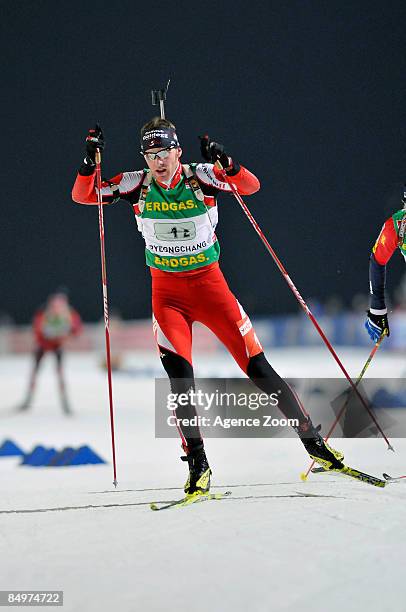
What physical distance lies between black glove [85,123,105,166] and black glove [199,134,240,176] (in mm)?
516

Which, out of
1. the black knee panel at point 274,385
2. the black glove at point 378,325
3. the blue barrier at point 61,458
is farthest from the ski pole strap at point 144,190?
the blue barrier at point 61,458

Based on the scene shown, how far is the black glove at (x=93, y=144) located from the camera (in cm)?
353

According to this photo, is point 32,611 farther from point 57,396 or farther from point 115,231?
point 115,231

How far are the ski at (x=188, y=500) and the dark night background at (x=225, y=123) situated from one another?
202cm

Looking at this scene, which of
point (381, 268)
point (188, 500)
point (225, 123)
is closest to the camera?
point (188, 500)

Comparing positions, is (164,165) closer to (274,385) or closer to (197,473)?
(274,385)

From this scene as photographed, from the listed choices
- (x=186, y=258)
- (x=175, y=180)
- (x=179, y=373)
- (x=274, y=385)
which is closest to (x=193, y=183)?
(x=175, y=180)

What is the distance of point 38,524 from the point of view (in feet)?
10.2

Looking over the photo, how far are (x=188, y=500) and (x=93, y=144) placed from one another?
1784 millimetres

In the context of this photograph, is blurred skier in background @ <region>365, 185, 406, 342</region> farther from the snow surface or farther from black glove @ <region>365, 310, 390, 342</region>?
the snow surface

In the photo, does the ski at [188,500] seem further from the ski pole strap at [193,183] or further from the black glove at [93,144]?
the black glove at [93,144]

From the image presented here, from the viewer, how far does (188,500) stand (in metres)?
3.38

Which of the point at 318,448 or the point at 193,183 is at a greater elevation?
the point at 193,183

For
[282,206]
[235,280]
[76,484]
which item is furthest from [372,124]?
[76,484]
